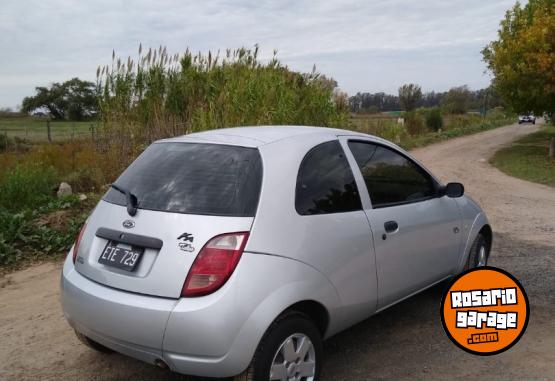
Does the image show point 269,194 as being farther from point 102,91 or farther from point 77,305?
point 102,91

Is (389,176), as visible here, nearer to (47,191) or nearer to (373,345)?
(373,345)

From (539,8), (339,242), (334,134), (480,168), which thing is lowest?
(480,168)

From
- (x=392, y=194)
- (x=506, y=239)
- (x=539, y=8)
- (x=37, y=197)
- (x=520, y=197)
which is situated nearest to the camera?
(x=392, y=194)

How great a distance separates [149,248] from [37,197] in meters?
5.77

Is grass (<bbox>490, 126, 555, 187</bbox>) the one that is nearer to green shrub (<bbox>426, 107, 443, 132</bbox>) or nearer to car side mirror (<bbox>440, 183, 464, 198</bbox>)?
car side mirror (<bbox>440, 183, 464, 198</bbox>)

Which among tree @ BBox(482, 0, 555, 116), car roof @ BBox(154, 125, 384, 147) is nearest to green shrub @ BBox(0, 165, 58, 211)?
car roof @ BBox(154, 125, 384, 147)

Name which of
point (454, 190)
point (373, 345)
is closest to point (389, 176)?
point (454, 190)

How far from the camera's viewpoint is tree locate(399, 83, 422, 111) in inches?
2034

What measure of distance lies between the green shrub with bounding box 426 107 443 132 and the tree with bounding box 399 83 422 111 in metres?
12.2

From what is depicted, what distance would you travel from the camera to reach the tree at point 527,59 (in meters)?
16.7

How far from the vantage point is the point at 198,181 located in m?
3.01

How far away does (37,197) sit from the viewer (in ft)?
25.4

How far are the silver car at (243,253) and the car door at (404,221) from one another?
2 centimetres

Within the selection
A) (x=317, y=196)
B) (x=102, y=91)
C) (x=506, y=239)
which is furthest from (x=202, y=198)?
(x=102, y=91)
